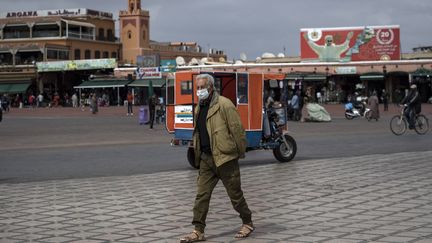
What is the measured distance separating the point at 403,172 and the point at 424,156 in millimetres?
2723

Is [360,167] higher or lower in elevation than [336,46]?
lower

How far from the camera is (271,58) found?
231 ft

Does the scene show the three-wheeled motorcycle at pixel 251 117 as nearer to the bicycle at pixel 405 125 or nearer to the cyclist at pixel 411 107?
the cyclist at pixel 411 107

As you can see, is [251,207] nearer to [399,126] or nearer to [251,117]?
[251,117]

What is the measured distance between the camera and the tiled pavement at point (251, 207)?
6688mm

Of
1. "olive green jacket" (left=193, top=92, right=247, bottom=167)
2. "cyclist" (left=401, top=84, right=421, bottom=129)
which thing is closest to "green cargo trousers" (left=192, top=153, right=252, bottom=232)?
"olive green jacket" (left=193, top=92, right=247, bottom=167)

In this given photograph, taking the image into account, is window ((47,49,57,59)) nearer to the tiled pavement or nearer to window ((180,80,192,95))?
window ((180,80,192,95))

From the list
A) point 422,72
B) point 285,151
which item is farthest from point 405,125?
point 422,72

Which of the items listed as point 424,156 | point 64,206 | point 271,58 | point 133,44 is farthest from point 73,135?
point 133,44

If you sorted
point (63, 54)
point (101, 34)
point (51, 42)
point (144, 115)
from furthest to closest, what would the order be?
point (101, 34) → point (51, 42) → point (63, 54) → point (144, 115)

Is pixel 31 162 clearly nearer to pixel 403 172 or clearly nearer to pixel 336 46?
pixel 403 172

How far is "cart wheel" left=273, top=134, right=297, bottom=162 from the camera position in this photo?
13.3 metres

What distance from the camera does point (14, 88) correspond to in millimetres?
67000

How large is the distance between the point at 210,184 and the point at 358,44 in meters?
57.9
